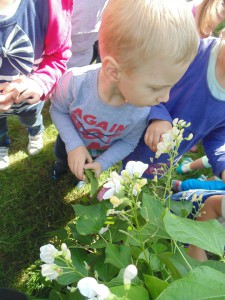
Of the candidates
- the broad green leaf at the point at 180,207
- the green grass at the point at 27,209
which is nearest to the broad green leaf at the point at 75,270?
the broad green leaf at the point at 180,207

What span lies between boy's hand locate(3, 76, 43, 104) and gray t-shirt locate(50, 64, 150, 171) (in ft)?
0.23

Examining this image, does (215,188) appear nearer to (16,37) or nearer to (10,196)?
(10,196)

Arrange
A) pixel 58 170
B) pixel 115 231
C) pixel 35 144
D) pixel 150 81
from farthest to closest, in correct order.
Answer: pixel 35 144, pixel 58 170, pixel 150 81, pixel 115 231

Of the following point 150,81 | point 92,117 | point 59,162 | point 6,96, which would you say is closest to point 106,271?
point 150,81

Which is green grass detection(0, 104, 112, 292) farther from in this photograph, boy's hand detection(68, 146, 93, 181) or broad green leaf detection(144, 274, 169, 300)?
broad green leaf detection(144, 274, 169, 300)

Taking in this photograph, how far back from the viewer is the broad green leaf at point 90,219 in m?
0.88

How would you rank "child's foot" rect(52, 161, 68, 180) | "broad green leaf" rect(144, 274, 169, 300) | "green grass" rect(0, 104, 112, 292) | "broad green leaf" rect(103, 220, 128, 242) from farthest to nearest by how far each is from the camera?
"child's foot" rect(52, 161, 68, 180) < "green grass" rect(0, 104, 112, 292) < "broad green leaf" rect(103, 220, 128, 242) < "broad green leaf" rect(144, 274, 169, 300)

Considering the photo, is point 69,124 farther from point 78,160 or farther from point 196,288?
point 196,288

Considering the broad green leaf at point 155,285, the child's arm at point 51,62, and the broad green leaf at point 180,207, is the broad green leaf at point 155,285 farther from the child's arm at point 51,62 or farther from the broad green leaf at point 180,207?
the child's arm at point 51,62

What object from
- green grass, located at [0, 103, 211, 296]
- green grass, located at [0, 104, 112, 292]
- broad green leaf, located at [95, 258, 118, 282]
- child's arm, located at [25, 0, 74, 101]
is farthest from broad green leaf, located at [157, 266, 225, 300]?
green grass, located at [0, 104, 112, 292]

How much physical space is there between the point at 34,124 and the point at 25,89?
0.52 meters

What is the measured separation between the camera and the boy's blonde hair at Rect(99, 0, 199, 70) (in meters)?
0.96

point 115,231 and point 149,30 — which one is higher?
point 149,30

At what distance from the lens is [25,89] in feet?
4.33
